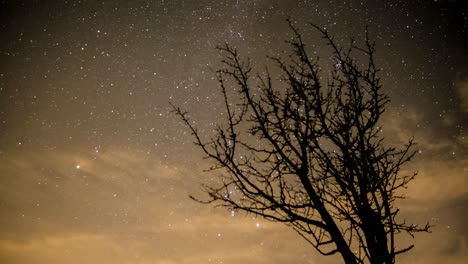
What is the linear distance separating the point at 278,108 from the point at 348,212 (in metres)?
1.46

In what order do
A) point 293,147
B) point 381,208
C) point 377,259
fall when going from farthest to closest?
1. point 293,147
2. point 381,208
3. point 377,259

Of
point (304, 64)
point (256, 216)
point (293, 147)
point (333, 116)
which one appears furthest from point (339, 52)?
point (256, 216)

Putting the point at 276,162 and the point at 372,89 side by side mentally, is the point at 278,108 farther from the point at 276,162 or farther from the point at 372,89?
the point at 372,89

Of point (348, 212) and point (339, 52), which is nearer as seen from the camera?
point (348, 212)

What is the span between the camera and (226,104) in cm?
388

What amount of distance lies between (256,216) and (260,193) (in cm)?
35

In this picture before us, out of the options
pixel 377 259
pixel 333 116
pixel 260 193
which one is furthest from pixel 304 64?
pixel 377 259

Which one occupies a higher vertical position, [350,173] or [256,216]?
[350,173]

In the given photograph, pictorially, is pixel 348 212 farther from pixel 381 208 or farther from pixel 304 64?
pixel 304 64

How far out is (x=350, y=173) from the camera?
11.8 ft

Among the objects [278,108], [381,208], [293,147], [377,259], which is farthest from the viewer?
[278,108]

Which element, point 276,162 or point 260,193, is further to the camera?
point 276,162

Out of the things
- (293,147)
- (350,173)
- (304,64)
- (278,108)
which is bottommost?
(350,173)

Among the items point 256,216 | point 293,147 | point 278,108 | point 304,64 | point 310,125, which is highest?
point 304,64
